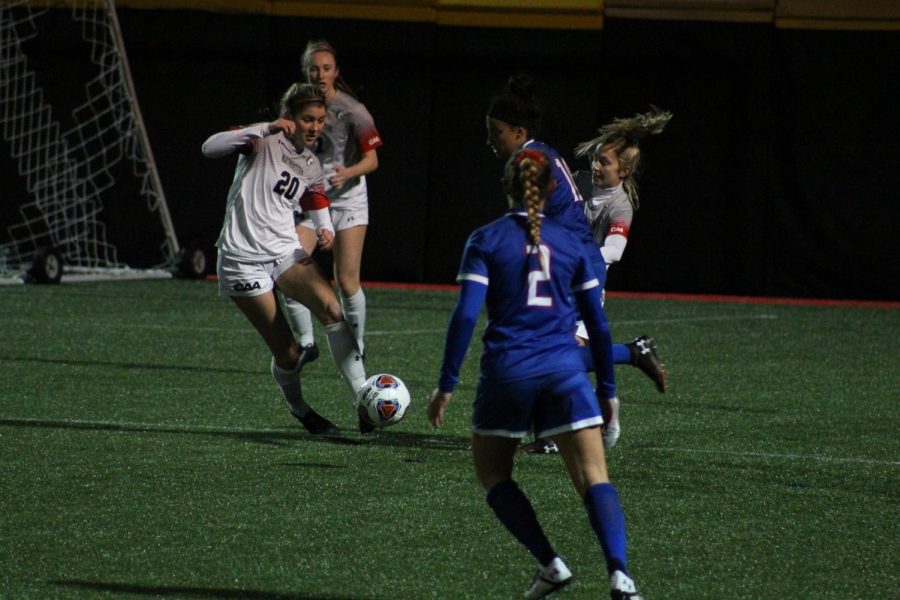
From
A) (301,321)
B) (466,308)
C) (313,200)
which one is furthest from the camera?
(301,321)

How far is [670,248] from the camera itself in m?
16.9

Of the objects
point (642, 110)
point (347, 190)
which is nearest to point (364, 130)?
point (347, 190)

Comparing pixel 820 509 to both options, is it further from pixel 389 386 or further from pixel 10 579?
pixel 10 579

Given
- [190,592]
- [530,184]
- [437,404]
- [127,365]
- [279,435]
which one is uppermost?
[530,184]

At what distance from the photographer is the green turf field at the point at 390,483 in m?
4.79

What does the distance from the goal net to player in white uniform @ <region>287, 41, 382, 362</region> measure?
778cm

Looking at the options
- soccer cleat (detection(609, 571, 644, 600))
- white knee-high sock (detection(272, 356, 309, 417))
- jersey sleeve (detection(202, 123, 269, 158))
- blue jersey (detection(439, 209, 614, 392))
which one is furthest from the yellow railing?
soccer cleat (detection(609, 571, 644, 600))

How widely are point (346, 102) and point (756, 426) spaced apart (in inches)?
128

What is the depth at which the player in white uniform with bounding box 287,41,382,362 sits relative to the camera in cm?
938

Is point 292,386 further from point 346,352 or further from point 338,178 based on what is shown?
point 338,178

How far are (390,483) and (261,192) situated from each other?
191cm

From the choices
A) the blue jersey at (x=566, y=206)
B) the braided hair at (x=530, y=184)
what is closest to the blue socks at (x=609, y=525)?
the braided hair at (x=530, y=184)

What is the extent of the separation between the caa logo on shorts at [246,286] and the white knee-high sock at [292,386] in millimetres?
417

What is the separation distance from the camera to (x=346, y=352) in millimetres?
7520
